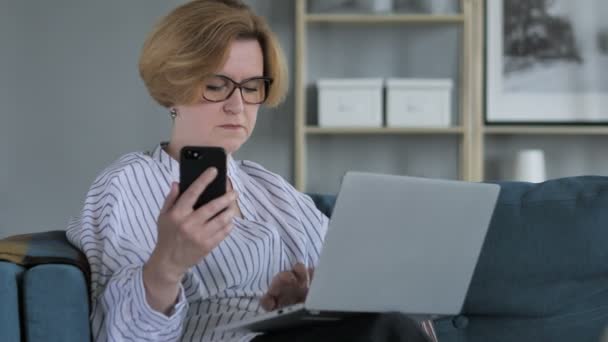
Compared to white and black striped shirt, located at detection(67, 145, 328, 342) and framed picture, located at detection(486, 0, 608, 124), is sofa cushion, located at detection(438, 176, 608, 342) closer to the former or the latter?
white and black striped shirt, located at detection(67, 145, 328, 342)

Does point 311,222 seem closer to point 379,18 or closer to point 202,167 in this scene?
point 202,167

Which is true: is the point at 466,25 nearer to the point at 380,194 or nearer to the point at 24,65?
the point at 24,65

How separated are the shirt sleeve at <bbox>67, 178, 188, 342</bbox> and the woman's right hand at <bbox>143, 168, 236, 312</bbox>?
7cm

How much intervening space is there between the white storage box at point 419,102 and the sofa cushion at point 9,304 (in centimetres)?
257

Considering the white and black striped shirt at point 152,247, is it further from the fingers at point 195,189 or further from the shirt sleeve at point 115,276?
the fingers at point 195,189

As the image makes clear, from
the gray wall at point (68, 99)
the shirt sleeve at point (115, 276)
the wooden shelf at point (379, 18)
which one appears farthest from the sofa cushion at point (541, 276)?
the gray wall at point (68, 99)

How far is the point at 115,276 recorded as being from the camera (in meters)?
1.42

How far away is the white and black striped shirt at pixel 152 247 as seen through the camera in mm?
1375

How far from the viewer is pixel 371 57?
13.3 feet

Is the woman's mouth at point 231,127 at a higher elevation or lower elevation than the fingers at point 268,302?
higher

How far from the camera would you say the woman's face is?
163 cm

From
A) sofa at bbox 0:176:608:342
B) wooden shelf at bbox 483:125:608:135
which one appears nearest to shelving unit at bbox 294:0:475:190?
wooden shelf at bbox 483:125:608:135

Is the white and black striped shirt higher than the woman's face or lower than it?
lower

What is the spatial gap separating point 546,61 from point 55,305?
3.03m
